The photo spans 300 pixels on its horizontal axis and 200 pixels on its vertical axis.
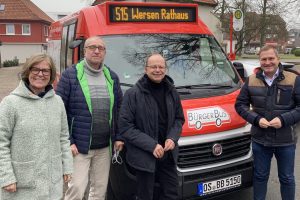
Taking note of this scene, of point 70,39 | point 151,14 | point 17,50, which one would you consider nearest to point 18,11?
point 17,50

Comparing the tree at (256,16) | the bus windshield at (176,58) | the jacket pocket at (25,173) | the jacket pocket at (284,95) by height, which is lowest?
the jacket pocket at (25,173)

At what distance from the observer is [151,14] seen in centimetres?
A: 524

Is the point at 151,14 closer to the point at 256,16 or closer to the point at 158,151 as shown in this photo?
the point at 158,151

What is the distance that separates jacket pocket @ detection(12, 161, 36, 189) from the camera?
2.81 metres

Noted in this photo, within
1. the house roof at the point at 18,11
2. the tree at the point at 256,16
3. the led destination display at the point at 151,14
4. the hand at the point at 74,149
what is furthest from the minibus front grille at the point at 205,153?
the house roof at the point at 18,11

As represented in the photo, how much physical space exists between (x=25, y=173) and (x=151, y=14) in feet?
10.2

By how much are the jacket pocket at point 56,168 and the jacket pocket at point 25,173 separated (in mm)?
183

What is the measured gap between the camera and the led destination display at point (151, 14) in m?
5.05

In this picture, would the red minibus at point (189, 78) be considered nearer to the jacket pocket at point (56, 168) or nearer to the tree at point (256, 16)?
the jacket pocket at point (56, 168)

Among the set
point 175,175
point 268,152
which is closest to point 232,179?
point 268,152

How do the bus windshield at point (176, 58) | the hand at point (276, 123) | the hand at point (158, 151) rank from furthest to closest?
the bus windshield at point (176, 58) → the hand at point (276, 123) → the hand at point (158, 151)

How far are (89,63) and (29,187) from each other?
4.27 ft

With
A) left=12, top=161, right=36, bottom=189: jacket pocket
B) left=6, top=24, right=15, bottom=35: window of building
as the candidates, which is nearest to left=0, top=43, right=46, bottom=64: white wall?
left=6, top=24, right=15, bottom=35: window of building

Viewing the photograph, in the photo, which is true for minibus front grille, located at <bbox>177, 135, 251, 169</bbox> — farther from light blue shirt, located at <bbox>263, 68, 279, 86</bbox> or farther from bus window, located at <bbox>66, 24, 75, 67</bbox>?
bus window, located at <bbox>66, 24, 75, 67</bbox>
